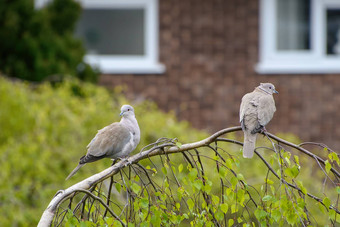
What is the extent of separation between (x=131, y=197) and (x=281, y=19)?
28.6 feet

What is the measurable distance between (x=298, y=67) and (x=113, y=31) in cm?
308

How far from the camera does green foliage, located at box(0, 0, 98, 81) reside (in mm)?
8406

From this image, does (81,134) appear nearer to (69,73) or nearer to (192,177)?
(69,73)

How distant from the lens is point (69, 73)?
8.45m

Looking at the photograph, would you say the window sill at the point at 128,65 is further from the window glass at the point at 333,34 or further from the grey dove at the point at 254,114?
the grey dove at the point at 254,114

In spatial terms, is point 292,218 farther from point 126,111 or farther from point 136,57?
point 136,57

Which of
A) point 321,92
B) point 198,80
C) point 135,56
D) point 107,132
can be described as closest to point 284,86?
point 321,92

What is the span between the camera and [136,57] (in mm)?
11008

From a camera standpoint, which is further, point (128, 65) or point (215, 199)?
point (128, 65)

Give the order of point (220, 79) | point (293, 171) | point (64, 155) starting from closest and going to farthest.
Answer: point (293, 171) → point (64, 155) → point (220, 79)

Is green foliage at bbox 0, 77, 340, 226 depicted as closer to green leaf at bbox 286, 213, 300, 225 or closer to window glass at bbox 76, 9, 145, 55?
green leaf at bbox 286, 213, 300, 225

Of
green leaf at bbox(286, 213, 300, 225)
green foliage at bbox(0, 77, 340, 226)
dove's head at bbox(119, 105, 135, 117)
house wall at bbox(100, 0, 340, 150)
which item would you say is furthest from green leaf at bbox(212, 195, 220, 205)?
house wall at bbox(100, 0, 340, 150)

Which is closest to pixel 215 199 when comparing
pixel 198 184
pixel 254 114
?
pixel 198 184

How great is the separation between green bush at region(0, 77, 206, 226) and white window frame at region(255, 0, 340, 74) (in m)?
3.94
